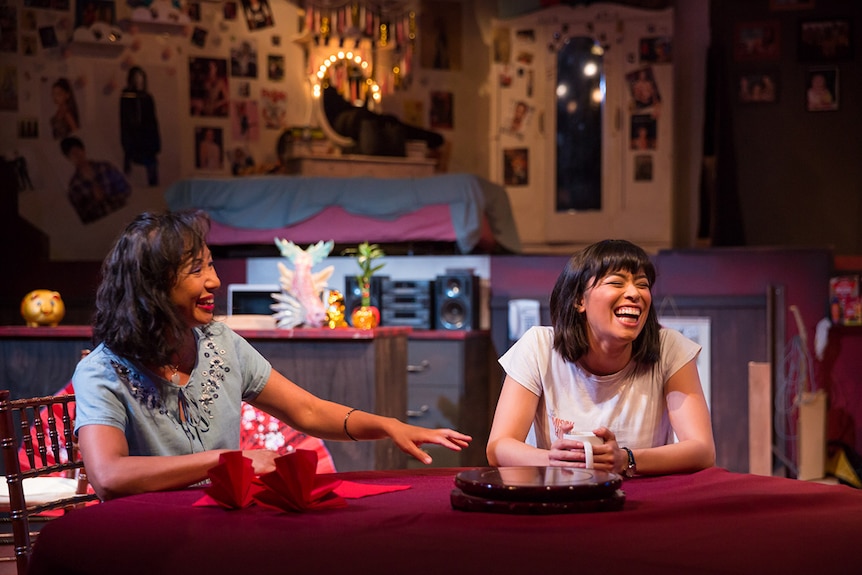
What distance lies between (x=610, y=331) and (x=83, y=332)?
3.49m

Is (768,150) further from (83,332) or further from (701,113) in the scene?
(83,332)

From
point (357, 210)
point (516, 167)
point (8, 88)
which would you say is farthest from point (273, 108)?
point (357, 210)

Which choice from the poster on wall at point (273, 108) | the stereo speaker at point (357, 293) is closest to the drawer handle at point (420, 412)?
the stereo speaker at point (357, 293)

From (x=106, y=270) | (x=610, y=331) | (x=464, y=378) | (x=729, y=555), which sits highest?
(x=106, y=270)

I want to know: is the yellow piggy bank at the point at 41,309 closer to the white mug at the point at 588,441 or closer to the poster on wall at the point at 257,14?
the white mug at the point at 588,441

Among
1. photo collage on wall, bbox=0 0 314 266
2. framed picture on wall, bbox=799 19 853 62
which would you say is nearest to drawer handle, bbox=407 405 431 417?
photo collage on wall, bbox=0 0 314 266

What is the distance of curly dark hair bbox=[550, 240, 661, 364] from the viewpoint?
94.0 inches

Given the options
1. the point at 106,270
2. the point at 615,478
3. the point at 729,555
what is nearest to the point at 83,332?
the point at 106,270

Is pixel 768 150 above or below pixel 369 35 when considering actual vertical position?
below

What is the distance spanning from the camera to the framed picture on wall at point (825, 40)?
9.38 m

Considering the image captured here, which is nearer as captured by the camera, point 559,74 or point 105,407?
point 105,407

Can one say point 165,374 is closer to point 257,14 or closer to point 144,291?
point 144,291

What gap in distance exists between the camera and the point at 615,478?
1661 mm

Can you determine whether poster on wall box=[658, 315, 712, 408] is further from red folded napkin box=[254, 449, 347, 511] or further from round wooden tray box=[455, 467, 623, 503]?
red folded napkin box=[254, 449, 347, 511]
